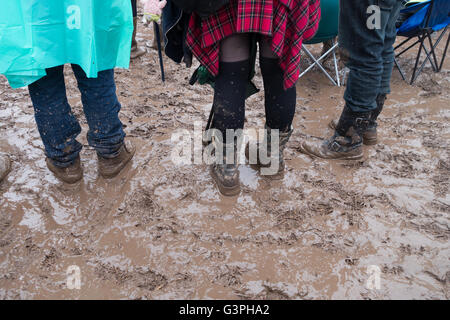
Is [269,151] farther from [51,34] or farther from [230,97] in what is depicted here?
[51,34]

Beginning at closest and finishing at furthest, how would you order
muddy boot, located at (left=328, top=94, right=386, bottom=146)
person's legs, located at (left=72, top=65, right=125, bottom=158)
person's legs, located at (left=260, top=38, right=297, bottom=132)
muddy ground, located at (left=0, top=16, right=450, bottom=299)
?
1. muddy ground, located at (left=0, top=16, right=450, bottom=299)
2. person's legs, located at (left=260, top=38, right=297, bottom=132)
3. person's legs, located at (left=72, top=65, right=125, bottom=158)
4. muddy boot, located at (left=328, top=94, right=386, bottom=146)

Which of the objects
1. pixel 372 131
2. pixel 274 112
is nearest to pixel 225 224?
pixel 274 112

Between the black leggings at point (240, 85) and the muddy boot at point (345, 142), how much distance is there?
554 mm

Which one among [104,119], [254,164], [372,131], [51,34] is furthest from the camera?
[372,131]

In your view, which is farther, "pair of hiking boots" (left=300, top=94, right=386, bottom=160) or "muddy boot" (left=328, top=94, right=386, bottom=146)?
"muddy boot" (left=328, top=94, right=386, bottom=146)

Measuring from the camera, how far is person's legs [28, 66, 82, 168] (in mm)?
1693

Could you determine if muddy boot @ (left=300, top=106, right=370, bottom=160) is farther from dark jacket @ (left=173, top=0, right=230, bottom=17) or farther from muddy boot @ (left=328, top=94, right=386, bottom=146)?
dark jacket @ (left=173, top=0, right=230, bottom=17)

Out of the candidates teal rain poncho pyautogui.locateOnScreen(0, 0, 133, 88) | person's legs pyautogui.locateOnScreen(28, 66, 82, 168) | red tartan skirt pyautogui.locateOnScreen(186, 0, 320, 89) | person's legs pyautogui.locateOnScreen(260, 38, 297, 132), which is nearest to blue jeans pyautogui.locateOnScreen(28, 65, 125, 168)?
person's legs pyautogui.locateOnScreen(28, 66, 82, 168)

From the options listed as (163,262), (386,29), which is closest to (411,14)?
(386,29)

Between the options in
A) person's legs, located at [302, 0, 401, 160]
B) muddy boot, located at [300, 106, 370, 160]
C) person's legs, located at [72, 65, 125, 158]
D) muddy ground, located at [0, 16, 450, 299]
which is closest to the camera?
muddy ground, located at [0, 16, 450, 299]

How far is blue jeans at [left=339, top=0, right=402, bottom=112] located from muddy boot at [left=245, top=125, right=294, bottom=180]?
0.52 metres

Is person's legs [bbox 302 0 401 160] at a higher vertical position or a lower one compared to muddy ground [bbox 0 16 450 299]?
higher

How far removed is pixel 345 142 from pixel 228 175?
2.91ft

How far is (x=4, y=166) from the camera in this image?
207cm
